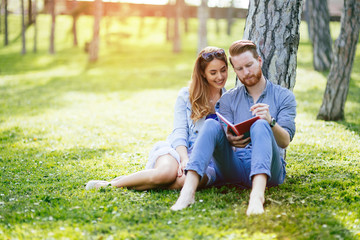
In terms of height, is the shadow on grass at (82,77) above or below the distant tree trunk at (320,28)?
below

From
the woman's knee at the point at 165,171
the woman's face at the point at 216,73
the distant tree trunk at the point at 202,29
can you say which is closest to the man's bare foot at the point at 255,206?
the woman's knee at the point at 165,171

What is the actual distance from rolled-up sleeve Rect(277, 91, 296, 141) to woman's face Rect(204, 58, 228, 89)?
0.77 m

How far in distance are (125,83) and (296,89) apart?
720 centimetres

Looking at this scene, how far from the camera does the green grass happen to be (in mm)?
3521

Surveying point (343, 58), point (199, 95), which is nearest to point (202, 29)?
point (343, 58)

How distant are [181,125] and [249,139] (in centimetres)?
101

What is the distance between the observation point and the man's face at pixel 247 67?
418 cm

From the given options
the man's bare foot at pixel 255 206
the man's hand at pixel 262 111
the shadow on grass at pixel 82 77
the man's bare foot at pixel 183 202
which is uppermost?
the man's hand at pixel 262 111

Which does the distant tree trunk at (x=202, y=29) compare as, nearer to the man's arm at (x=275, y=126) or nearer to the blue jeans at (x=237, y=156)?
the blue jeans at (x=237, y=156)

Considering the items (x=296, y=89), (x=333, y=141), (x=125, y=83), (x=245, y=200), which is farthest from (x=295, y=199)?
(x=125, y=83)

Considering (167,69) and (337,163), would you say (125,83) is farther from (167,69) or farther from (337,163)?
(337,163)

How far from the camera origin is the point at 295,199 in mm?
4184

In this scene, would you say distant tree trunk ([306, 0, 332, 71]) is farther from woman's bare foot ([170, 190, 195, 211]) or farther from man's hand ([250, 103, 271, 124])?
woman's bare foot ([170, 190, 195, 211])

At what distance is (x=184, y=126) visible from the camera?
15.7ft
